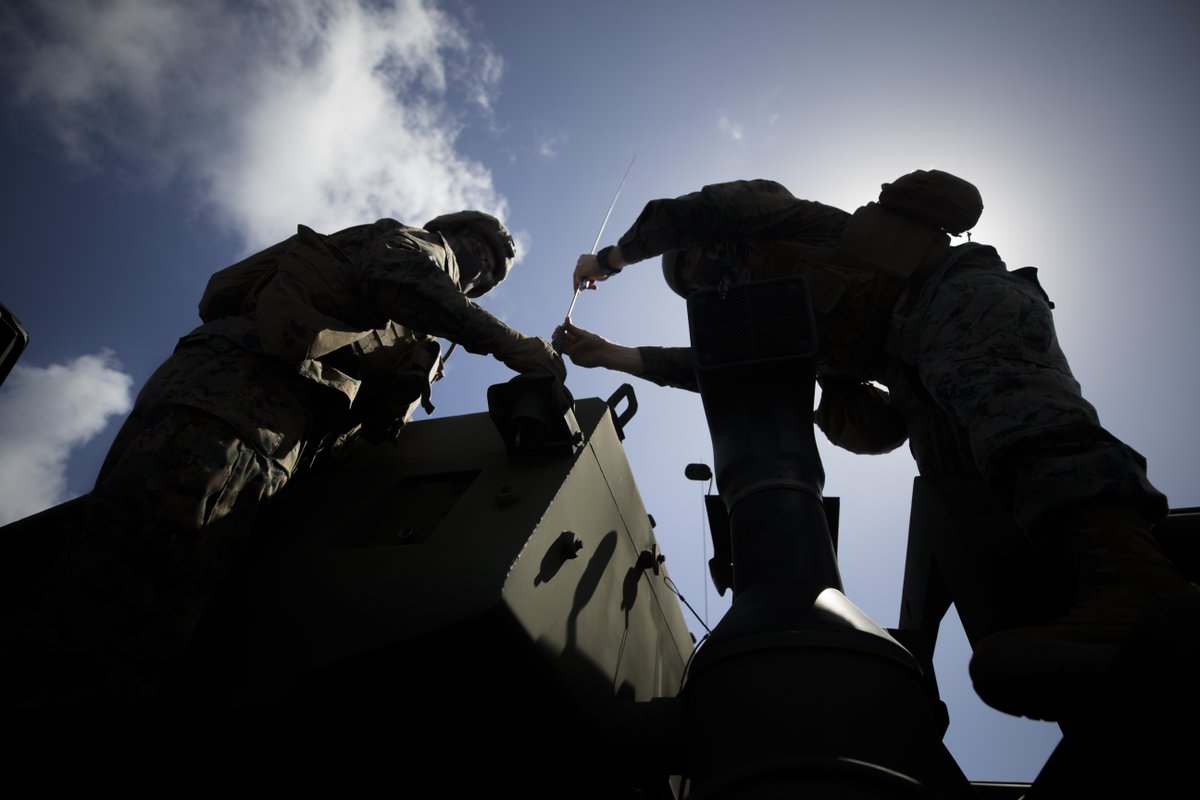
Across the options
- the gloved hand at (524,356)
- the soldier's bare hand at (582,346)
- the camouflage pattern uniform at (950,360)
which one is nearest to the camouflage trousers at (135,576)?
the gloved hand at (524,356)

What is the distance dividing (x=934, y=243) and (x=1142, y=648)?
1975 mm

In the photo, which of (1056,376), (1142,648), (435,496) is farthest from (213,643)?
(1056,376)

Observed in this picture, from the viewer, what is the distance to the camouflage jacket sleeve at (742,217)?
8.89 ft

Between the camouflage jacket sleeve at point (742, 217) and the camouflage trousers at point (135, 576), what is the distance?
6.42 feet

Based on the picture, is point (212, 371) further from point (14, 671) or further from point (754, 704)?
point (754, 704)

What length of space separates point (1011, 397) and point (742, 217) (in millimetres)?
1488

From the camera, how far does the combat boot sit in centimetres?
100

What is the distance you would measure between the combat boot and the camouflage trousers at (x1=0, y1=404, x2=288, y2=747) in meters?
1.76

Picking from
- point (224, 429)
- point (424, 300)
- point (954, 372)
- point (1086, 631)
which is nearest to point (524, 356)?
point (424, 300)

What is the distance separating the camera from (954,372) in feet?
5.62

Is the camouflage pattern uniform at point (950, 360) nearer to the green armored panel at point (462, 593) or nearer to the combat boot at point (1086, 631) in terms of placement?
the combat boot at point (1086, 631)

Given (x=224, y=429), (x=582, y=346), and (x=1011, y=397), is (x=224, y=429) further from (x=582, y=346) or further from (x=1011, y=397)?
(x=1011, y=397)

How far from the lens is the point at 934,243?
236cm

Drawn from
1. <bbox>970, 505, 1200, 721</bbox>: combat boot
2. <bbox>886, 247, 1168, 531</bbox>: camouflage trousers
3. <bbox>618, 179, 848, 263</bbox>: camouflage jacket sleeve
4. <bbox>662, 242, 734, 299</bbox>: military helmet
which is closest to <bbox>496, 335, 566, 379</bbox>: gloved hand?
<bbox>662, 242, 734, 299</bbox>: military helmet
